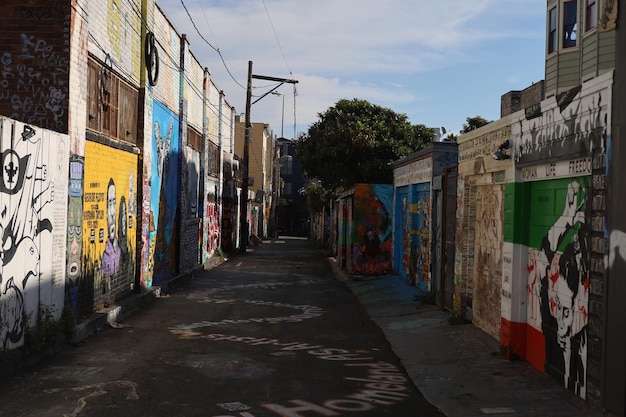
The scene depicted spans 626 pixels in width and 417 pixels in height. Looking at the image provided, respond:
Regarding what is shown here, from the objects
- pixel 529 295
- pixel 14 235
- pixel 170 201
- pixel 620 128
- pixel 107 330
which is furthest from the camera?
pixel 170 201

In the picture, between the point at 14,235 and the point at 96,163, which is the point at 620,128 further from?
the point at 96,163

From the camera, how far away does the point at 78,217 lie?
1050cm

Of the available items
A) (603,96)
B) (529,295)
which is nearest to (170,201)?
(529,295)

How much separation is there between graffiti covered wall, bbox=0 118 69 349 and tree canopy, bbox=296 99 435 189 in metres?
21.1

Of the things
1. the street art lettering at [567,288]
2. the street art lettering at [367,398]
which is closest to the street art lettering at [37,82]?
the street art lettering at [367,398]

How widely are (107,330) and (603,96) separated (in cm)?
883

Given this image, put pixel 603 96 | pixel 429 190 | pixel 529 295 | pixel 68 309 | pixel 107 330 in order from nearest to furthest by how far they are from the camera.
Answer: pixel 603 96 → pixel 529 295 → pixel 68 309 → pixel 107 330 → pixel 429 190

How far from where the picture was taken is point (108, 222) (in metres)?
12.5

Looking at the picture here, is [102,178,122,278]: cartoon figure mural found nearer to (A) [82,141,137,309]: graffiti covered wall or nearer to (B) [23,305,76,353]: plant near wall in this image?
(A) [82,141,137,309]: graffiti covered wall

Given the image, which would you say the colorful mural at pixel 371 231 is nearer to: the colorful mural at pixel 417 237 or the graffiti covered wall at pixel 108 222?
the colorful mural at pixel 417 237

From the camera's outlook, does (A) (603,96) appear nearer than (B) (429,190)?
Yes

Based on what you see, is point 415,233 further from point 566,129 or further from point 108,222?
point 566,129

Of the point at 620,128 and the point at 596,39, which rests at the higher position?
the point at 596,39

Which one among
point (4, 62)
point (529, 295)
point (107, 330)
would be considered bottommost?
point (107, 330)
